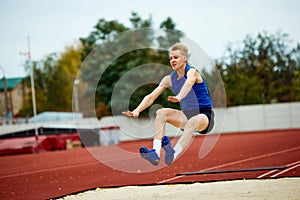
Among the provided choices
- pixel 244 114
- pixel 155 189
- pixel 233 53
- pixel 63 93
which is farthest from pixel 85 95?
pixel 155 189

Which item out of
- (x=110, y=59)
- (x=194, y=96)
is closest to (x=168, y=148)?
(x=194, y=96)

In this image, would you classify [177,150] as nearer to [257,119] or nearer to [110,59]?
[110,59]

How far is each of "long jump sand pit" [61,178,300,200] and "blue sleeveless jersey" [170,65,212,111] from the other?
2182mm

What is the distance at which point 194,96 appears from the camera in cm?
682

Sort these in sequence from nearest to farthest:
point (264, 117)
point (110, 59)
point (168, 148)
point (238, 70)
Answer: point (168, 148) < point (110, 59) < point (264, 117) < point (238, 70)

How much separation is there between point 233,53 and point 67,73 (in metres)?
32.5

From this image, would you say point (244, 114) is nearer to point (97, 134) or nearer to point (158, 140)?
point (97, 134)

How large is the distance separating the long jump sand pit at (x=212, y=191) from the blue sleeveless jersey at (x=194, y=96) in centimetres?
218

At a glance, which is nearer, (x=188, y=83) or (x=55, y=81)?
(x=188, y=83)

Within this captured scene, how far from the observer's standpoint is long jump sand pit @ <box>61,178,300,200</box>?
8.42m

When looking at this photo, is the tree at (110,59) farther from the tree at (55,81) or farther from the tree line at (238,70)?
the tree at (55,81)

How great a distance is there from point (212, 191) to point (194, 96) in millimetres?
3065

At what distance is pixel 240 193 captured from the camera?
8789mm

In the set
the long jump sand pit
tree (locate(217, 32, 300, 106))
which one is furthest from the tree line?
the long jump sand pit
